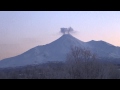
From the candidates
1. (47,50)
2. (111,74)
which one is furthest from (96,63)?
(47,50)
